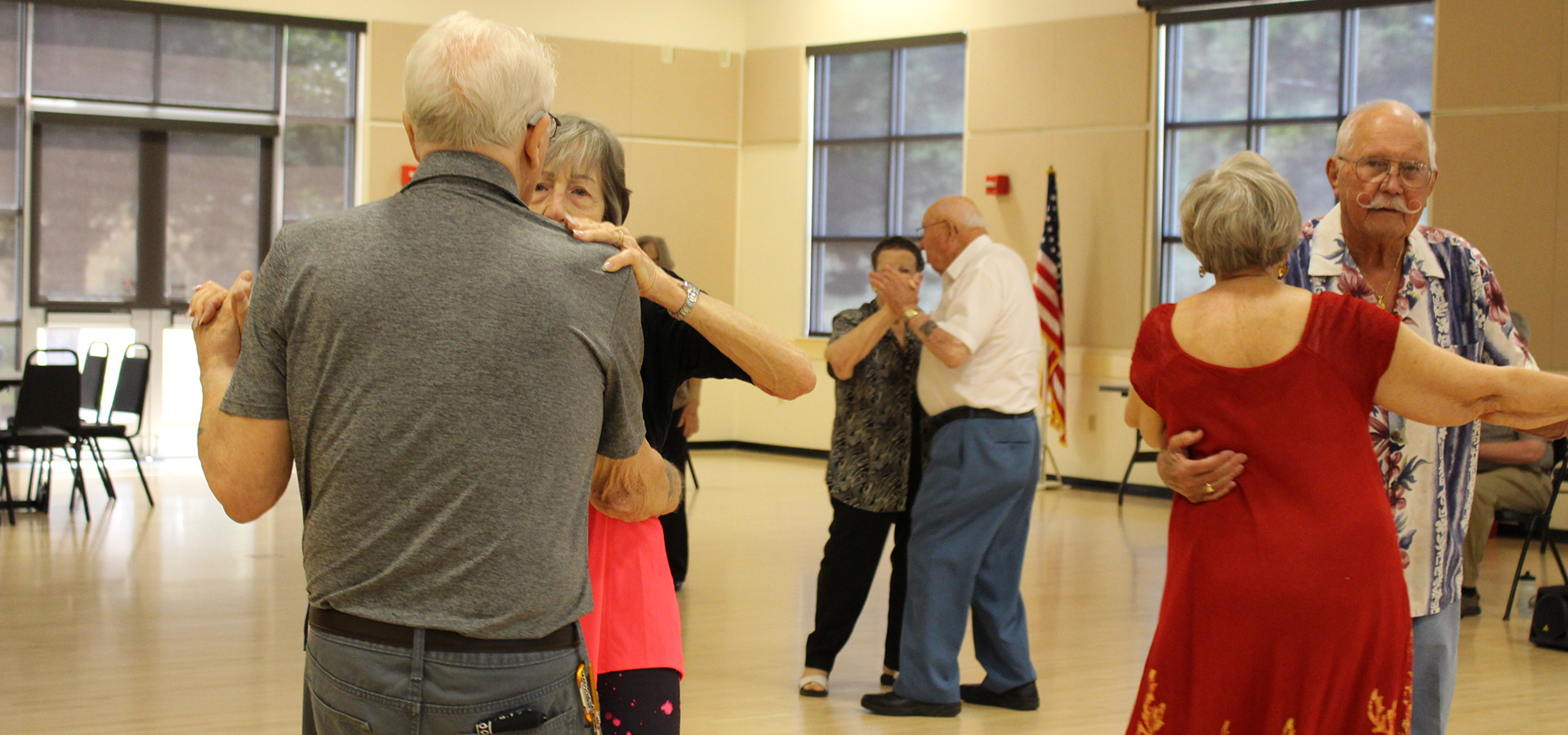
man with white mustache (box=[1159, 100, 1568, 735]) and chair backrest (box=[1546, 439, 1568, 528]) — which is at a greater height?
man with white mustache (box=[1159, 100, 1568, 735])

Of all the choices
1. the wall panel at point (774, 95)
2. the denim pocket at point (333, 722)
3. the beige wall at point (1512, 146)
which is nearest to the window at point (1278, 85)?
the beige wall at point (1512, 146)

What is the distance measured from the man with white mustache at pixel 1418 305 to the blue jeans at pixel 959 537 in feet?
5.33

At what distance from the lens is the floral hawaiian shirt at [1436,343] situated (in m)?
2.14

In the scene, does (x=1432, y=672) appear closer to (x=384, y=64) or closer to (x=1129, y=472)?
(x=1129, y=472)

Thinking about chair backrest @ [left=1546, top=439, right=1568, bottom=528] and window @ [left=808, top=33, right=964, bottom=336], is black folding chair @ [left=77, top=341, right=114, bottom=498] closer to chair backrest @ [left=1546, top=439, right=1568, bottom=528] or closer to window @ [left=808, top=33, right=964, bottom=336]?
window @ [left=808, top=33, right=964, bottom=336]

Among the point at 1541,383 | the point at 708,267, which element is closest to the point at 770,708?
the point at 1541,383

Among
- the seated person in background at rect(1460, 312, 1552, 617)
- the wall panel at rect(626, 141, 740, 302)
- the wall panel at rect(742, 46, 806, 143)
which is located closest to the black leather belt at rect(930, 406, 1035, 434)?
the seated person in background at rect(1460, 312, 1552, 617)

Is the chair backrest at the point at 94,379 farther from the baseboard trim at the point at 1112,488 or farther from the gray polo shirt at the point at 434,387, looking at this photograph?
the gray polo shirt at the point at 434,387

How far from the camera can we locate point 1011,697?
402cm

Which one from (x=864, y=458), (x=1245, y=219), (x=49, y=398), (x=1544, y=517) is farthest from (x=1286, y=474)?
(x=49, y=398)

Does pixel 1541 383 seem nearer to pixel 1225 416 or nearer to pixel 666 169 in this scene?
pixel 1225 416

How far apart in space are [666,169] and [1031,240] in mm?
3532

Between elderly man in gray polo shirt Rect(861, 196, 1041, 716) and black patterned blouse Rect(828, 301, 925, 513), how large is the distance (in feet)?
0.31

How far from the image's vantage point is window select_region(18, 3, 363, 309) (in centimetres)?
1017
